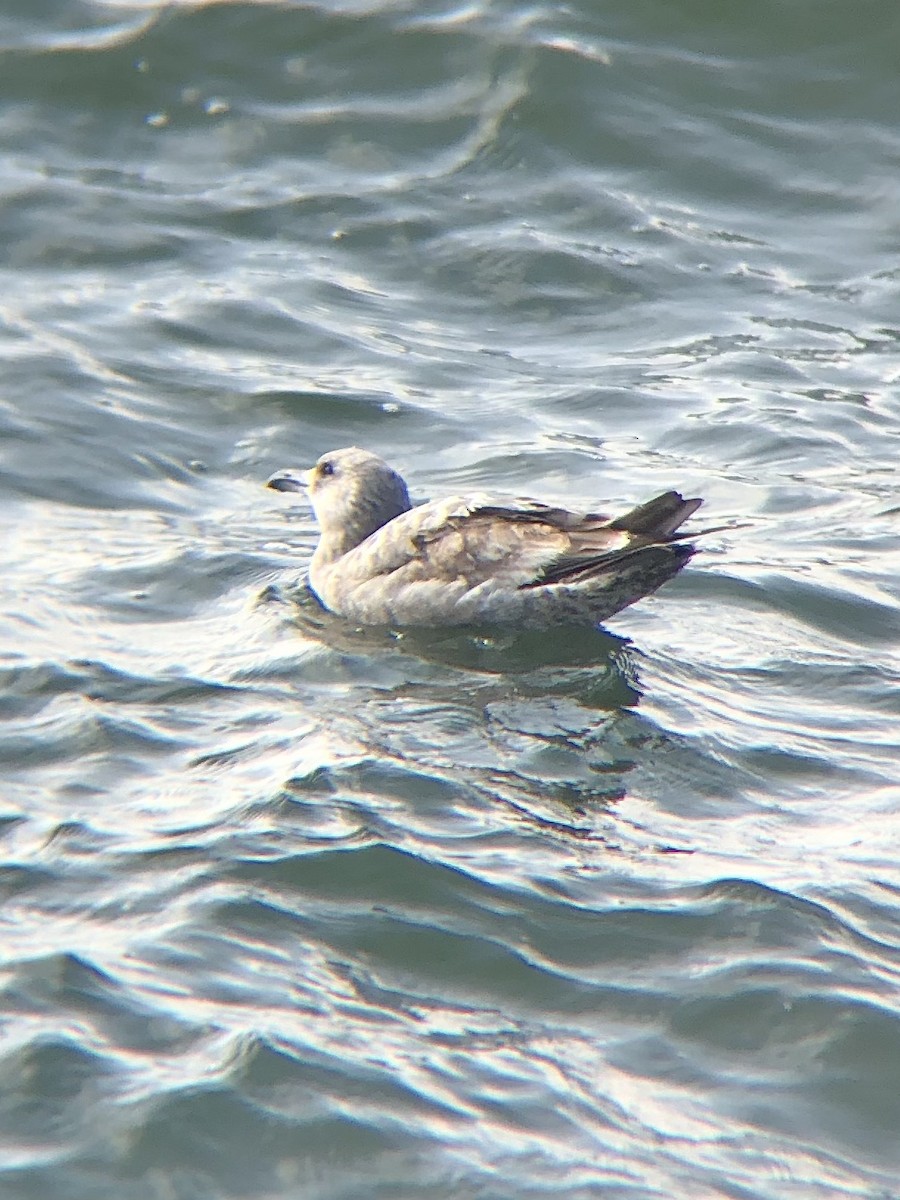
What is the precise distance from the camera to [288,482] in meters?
8.95

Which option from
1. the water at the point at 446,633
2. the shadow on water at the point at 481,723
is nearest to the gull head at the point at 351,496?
the water at the point at 446,633

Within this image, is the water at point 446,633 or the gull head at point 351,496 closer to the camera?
the water at point 446,633

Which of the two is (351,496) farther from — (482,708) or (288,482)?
(482,708)

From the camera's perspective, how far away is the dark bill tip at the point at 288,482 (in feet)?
29.3

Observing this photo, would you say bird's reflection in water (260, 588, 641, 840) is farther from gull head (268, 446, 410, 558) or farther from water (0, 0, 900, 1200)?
gull head (268, 446, 410, 558)

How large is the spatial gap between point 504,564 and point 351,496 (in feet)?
3.55

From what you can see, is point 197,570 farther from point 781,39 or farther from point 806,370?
point 781,39

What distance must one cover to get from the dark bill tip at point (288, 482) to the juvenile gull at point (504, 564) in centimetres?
47

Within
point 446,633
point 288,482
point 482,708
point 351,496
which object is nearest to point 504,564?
point 446,633

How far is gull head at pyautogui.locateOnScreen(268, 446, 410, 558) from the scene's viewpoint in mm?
8711

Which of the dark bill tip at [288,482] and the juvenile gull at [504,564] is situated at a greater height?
the juvenile gull at [504,564]

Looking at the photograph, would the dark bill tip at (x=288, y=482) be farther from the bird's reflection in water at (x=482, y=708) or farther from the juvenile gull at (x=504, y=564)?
the bird's reflection in water at (x=482, y=708)

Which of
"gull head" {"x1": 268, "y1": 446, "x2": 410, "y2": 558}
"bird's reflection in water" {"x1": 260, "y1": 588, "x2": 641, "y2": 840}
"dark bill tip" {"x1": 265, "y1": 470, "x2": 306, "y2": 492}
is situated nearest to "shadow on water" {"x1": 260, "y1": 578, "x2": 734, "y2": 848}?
"bird's reflection in water" {"x1": 260, "y1": 588, "x2": 641, "y2": 840}

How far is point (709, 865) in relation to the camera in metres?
5.82
